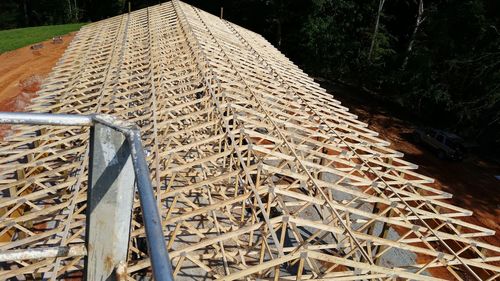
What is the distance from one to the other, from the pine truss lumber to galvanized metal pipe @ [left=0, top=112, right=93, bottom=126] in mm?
4021

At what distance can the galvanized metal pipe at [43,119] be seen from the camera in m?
1.67

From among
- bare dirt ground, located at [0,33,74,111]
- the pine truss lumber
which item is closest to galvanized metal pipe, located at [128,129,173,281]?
the pine truss lumber

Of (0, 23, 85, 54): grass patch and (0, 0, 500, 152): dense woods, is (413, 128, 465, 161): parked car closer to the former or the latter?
(0, 0, 500, 152): dense woods

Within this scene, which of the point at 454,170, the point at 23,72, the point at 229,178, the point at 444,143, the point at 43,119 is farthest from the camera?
the point at 23,72

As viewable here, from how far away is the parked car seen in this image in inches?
753

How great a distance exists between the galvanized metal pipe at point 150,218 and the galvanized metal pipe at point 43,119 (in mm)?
259

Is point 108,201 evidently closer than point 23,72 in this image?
Yes

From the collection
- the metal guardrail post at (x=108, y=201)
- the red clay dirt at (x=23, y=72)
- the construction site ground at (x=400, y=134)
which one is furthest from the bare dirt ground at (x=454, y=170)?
the red clay dirt at (x=23, y=72)

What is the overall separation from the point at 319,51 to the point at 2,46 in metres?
24.0

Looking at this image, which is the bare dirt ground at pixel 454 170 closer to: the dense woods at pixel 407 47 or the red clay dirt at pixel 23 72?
the dense woods at pixel 407 47

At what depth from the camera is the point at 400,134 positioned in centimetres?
2284

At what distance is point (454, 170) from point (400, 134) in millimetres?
4734

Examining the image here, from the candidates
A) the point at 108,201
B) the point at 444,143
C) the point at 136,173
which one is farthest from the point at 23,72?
the point at 136,173

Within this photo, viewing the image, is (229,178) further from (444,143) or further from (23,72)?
(23,72)
